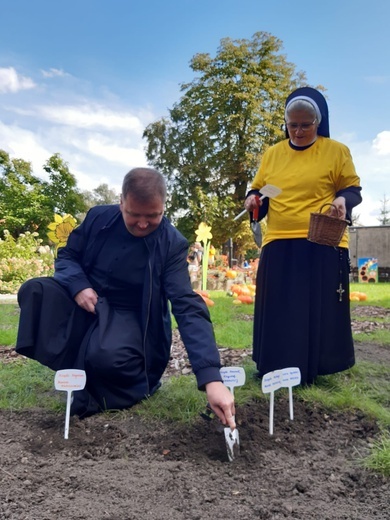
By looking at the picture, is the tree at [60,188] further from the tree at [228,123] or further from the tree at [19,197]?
the tree at [228,123]

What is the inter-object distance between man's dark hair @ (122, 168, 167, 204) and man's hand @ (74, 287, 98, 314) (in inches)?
22.3

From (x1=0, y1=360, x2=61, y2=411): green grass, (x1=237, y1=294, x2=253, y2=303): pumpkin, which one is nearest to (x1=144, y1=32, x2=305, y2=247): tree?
(x1=237, y1=294, x2=253, y2=303): pumpkin

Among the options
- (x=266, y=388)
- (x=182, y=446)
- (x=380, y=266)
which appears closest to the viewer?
(x=182, y=446)

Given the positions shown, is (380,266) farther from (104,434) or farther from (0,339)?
(104,434)

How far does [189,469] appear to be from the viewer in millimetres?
1804

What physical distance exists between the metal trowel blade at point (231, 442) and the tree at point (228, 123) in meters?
18.5

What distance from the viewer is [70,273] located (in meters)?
2.53

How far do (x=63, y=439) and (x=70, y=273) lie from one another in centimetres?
83

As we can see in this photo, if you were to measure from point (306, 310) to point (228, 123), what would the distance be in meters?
20.4

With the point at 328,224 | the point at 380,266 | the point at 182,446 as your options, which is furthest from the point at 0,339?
the point at 380,266

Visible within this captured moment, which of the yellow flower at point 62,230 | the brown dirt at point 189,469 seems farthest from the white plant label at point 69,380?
the yellow flower at point 62,230

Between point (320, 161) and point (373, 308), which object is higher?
point (320, 161)

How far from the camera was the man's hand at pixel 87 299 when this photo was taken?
2.48 meters

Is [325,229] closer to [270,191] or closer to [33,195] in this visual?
[270,191]
